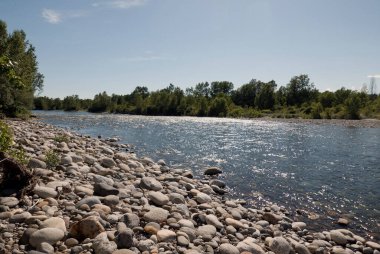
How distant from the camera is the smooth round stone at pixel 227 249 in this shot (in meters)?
7.42

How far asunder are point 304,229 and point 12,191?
909 cm

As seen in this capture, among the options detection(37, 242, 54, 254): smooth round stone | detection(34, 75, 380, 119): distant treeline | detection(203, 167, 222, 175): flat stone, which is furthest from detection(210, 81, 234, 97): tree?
detection(37, 242, 54, 254): smooth round stone

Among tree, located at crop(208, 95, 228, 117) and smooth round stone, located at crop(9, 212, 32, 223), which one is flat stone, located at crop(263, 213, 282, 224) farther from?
tree, located at crop(208, 95, 228, 117)

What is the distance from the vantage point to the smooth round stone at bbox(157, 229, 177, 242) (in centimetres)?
739

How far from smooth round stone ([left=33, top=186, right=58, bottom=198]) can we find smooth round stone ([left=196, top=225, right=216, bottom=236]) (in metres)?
4.12

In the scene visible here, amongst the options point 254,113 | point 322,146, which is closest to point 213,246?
point 322,146

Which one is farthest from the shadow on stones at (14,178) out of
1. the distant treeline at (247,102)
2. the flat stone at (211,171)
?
the distant treeline at (247,102)

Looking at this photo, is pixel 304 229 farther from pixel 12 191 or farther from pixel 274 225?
pixel 12 191

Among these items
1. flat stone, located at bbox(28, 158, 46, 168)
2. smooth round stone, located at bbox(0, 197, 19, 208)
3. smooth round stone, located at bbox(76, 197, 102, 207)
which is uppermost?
flat stone, located at bbox(28, 158, 46, 168)

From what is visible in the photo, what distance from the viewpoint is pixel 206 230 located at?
852cm

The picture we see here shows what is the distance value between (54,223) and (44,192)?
5.94 feet

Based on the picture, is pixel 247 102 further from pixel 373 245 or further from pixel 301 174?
pixel 373 245

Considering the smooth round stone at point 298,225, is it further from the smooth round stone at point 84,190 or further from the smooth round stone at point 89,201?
the smooth round stone at point 84,190

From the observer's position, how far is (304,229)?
10.5m
